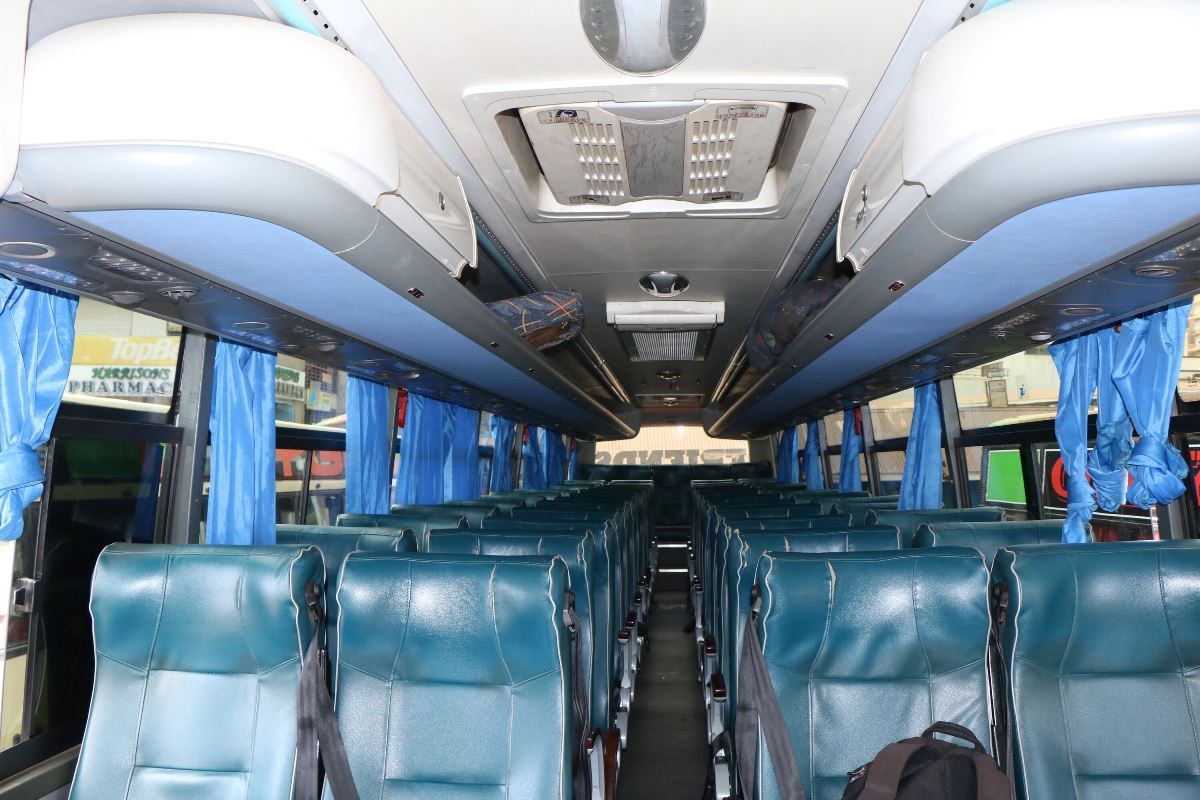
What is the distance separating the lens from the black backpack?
193cm

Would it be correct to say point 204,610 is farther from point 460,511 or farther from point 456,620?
point 460,511

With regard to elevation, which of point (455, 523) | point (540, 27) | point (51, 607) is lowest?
point (51, 607)

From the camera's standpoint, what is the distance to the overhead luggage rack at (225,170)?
5.37 ft

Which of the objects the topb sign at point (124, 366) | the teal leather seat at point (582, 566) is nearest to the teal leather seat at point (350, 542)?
the teal leather seat at point (582, 566)

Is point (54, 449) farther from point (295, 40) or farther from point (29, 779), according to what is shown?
point (295, 40)

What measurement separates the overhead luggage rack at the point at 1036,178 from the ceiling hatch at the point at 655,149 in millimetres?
477

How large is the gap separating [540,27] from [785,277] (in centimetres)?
335

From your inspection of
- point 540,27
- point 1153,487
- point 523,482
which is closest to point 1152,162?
point 540,27

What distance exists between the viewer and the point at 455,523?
4895 mm

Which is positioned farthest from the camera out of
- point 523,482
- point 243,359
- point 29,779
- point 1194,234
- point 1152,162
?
point 523,482

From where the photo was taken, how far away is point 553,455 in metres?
15.7

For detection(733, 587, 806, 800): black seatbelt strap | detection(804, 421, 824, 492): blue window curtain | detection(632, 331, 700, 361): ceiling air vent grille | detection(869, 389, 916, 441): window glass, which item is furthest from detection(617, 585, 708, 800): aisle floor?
detection(804, 421, 824, 492): blue window curtain

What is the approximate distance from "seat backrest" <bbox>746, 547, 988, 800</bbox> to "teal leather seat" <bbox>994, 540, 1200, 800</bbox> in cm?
14

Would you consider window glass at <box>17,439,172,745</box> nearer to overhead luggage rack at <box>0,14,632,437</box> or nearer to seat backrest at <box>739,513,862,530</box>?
overhead luggage rack at <box>0,14,632,437</box>
